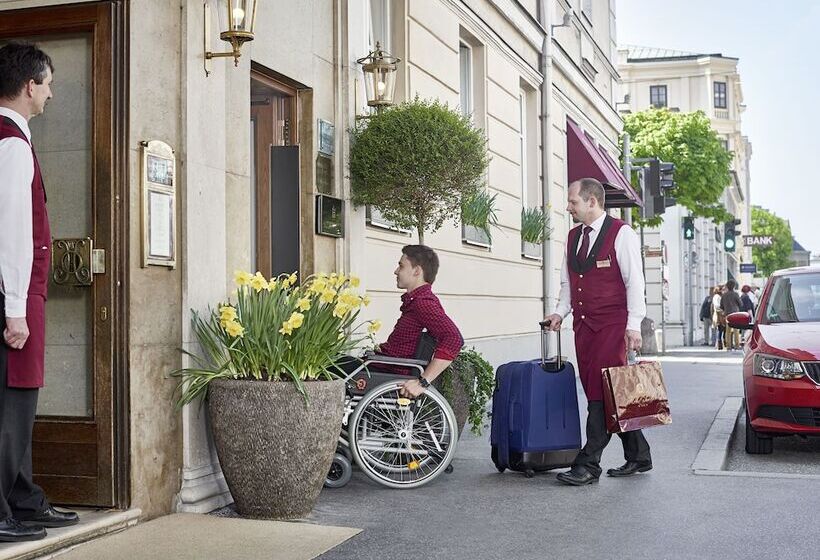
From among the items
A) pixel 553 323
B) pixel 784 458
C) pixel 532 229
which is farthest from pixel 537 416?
pixel 532 229

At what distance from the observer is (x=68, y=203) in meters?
6.00

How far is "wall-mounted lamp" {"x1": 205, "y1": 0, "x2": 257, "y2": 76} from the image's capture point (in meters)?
6.52

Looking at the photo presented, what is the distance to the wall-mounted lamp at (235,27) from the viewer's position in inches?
257

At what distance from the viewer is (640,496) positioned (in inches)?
271

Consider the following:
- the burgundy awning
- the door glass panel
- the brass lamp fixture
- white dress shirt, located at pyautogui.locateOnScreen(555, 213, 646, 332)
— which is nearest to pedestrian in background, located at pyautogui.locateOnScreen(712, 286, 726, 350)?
the burgundy awning

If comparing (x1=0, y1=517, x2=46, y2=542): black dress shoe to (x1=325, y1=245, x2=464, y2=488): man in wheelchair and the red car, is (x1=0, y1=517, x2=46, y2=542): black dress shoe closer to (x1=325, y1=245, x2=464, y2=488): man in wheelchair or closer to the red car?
(x1=325, y1=245, x2=464, y2=488): man in wheelchair

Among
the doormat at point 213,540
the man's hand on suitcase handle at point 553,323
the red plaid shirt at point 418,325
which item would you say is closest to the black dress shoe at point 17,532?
the doormat at point 213,540

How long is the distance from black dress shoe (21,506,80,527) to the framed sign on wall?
135 centimetres

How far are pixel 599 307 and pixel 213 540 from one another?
10.4 ft

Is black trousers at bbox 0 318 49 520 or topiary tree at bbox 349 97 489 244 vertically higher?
topiary tree at bbox 349 97 489 244

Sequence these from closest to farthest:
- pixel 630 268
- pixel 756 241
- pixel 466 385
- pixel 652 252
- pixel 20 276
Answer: pixel 20 276 < pixel 630 268 < pixel 466 385 < pixel 652 252 < pixel 756 241

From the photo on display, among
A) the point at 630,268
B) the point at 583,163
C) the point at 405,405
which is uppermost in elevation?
the point at 583,163

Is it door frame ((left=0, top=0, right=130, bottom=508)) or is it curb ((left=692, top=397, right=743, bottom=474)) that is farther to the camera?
curb ((left=692, top=397, right=743, bottom=474))

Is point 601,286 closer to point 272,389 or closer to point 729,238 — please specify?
point 272,389
